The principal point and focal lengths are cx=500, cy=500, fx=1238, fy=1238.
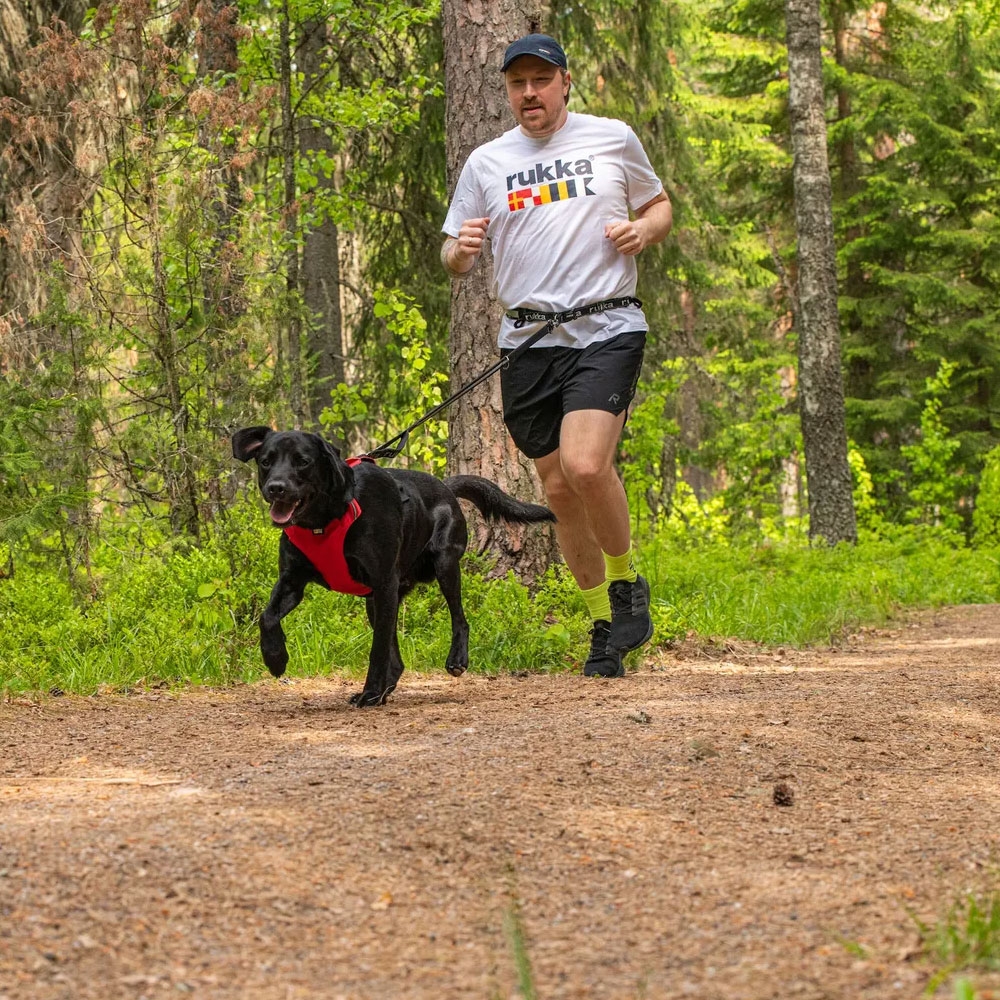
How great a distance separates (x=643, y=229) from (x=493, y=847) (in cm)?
336

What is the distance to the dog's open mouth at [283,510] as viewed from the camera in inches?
193

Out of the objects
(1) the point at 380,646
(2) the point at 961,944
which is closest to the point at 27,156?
(1) the point at 380,646

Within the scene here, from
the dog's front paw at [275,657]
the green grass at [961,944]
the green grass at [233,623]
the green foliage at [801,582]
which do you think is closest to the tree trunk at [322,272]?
the green foliage at [801,582]

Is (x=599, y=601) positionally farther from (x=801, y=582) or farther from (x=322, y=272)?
(x=322, y=272)

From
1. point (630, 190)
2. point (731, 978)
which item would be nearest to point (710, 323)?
point (630, 190)

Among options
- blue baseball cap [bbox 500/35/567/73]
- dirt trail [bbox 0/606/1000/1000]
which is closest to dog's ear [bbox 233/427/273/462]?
dirt trail [bbox 0/606/1000/1000]

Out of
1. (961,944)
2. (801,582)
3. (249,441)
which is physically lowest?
(801,582)

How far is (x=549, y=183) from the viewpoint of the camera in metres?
5.61

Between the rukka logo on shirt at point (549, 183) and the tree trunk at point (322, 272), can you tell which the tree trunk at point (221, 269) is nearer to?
the rukka logo on shirt at point (549, 183)

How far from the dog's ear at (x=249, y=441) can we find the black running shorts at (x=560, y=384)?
127 centimetres

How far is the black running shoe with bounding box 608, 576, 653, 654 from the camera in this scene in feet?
19.9

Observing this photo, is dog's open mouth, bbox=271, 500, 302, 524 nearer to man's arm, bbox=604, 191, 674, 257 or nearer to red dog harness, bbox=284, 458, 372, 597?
red dog harness, bbox=284, 458, 372, 597

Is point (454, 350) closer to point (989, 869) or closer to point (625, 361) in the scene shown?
point (625, 361)

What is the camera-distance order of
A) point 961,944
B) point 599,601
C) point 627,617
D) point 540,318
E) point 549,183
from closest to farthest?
point 961,944 → point 549,183 → point 540,318 → point 627,617 → point 599,601
